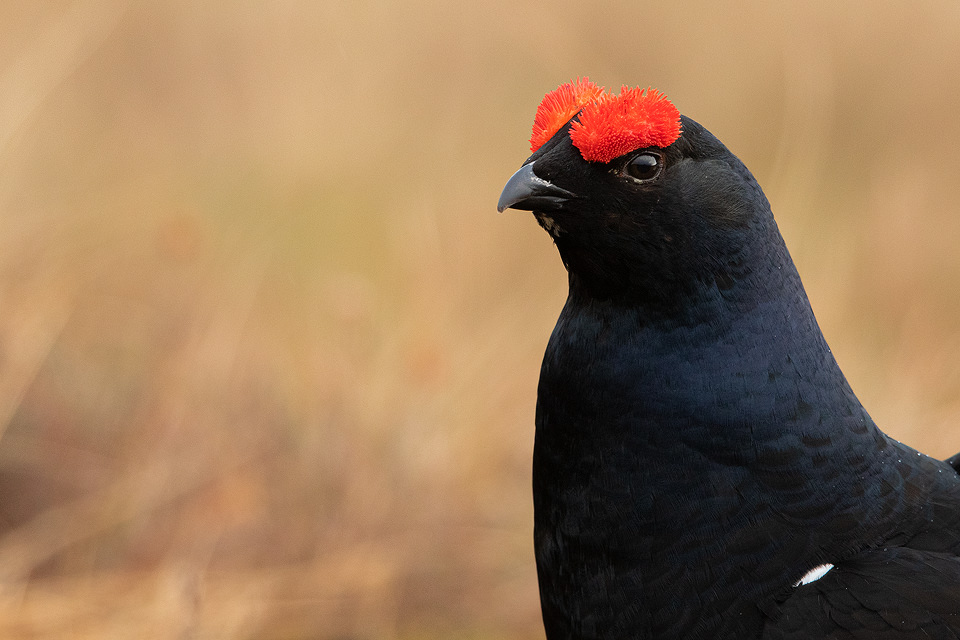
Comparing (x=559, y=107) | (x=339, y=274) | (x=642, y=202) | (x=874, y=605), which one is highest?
(x=339, y=274)

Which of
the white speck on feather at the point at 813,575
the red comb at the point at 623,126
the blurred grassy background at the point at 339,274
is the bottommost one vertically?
the white speck on feather at the point at 813,575

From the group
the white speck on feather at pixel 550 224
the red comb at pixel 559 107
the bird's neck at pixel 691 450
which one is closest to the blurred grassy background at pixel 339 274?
the bird's neck at pixel 691 450

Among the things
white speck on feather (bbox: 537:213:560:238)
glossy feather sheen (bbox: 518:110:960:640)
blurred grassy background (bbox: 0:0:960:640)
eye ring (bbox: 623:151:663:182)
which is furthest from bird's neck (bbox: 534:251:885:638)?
blurred grassy background (bbox: 0:0:960:640)

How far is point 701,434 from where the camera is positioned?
6.42ft

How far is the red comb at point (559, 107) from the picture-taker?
6.89ft

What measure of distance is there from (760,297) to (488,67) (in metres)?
4.65

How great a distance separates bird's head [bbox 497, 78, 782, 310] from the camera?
1.96 meters

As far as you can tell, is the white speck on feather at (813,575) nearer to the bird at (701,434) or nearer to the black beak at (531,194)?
the bird at (701,434)

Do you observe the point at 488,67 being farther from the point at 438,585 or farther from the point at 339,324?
the point at 438,585

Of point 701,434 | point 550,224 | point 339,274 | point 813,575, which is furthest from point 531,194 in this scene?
point 339,274

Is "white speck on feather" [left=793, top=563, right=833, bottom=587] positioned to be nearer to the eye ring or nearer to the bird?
the bird

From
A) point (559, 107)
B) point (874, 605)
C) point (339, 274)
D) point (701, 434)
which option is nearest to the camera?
point (874, 605)

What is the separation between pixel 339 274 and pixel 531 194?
3332 mm

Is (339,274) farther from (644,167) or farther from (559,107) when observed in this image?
(644,167)
